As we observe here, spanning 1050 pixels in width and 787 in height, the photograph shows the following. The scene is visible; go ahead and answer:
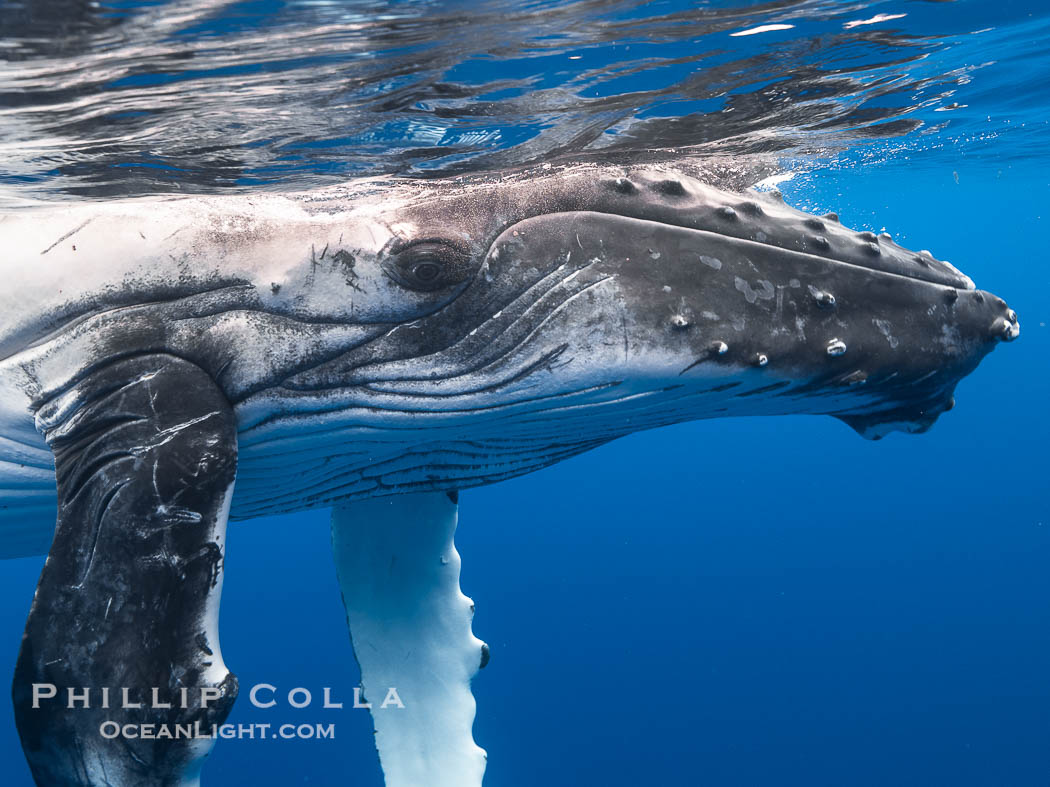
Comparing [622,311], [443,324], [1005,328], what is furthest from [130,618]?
[1005,328]

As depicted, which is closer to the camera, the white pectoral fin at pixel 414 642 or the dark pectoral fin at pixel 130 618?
the dark pectoral fin at pixel 130 618

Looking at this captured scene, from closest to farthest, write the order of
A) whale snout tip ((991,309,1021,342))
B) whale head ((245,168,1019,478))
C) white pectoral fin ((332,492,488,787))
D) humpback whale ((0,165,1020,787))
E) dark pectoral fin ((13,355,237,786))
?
dark pectoral fin ((13,355,237,786)) < humpback whale ((0,165,1020,787)) < whale head ((245,168,1019,478)) < whale snout tip ((991,309,1021,342)) < white pectoral fin ((332,492,488,787))

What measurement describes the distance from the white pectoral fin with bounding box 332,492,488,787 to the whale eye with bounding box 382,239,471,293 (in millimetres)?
2423

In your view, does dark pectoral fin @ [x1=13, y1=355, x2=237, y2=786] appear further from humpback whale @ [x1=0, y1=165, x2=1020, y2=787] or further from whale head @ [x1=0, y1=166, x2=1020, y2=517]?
whale head @ [x1=0, y1=166, x2=1020, y2=517]

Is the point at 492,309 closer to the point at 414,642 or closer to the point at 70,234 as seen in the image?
the point at 70,234

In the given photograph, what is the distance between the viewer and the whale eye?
402 cm

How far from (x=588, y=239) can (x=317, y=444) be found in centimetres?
192

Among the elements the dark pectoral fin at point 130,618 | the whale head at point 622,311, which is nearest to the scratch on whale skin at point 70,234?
the dark pectoral fin at point 130,618

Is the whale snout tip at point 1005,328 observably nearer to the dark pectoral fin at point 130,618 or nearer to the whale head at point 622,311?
the whale head at point 622,311

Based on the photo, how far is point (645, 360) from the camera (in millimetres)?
3939

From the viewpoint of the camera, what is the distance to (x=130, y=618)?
312 centimetres

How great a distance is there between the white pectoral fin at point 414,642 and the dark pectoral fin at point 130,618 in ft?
8.89

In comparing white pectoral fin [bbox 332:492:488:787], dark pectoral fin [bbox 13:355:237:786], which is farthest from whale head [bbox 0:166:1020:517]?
white pectoral fin [bbox 332:492:488:787]

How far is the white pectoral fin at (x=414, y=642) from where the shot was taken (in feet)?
19.9
